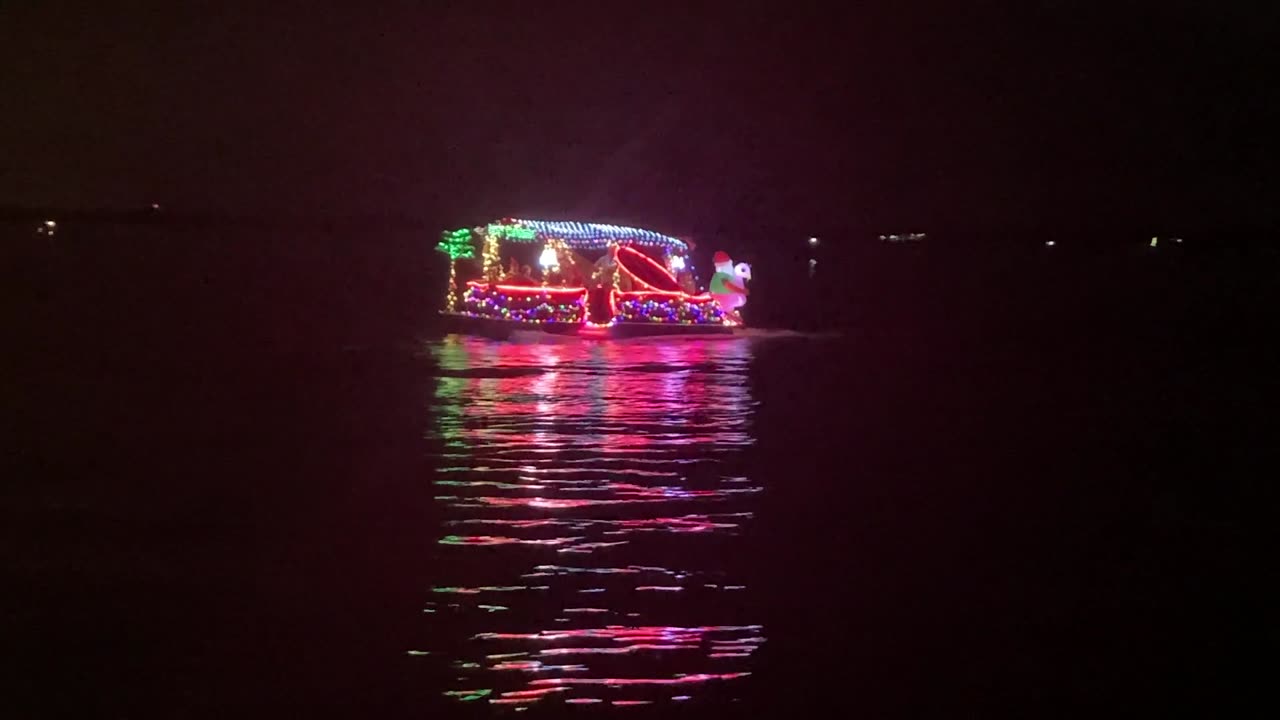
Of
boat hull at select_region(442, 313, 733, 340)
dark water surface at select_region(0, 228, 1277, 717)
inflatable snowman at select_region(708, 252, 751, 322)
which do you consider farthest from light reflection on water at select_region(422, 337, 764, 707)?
inflatable snowman at select_region(708, 252, 751, 322)

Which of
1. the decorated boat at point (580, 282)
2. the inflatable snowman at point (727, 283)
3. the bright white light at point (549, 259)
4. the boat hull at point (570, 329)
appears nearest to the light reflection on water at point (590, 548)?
the boat hull at point (570, 329)

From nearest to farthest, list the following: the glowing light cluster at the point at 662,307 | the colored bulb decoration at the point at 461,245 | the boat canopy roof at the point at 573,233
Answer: the boat canopy roof at the point at 573,233
the glowing light cluster at the point at 662,307
the colored bulb decoration at the point at 461,245

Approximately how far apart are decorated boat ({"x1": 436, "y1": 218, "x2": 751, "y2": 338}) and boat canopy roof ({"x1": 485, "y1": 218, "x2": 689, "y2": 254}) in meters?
0.02

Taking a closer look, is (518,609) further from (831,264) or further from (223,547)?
(831,264)

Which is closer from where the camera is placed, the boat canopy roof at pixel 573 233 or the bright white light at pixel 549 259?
the boat canopy roof at pixel 573 233

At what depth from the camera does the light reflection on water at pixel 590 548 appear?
3.53 meters

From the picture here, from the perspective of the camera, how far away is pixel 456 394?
1011 cm

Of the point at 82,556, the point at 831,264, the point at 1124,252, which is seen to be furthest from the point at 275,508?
the point at 1124,252

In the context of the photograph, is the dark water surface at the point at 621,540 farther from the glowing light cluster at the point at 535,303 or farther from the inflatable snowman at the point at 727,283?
the inflatable snowman at the point at 727,283

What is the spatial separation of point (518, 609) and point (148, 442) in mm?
4400

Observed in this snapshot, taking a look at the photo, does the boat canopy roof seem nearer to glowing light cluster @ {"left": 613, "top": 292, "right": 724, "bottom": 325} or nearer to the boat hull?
glowing light cluster @ {"left": 613, "top": 292, "right": 724, "bottom": 325}

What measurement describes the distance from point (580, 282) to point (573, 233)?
93 centimetres

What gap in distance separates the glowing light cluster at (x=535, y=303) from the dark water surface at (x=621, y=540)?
610 cm

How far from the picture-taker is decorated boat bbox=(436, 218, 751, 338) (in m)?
18.8
